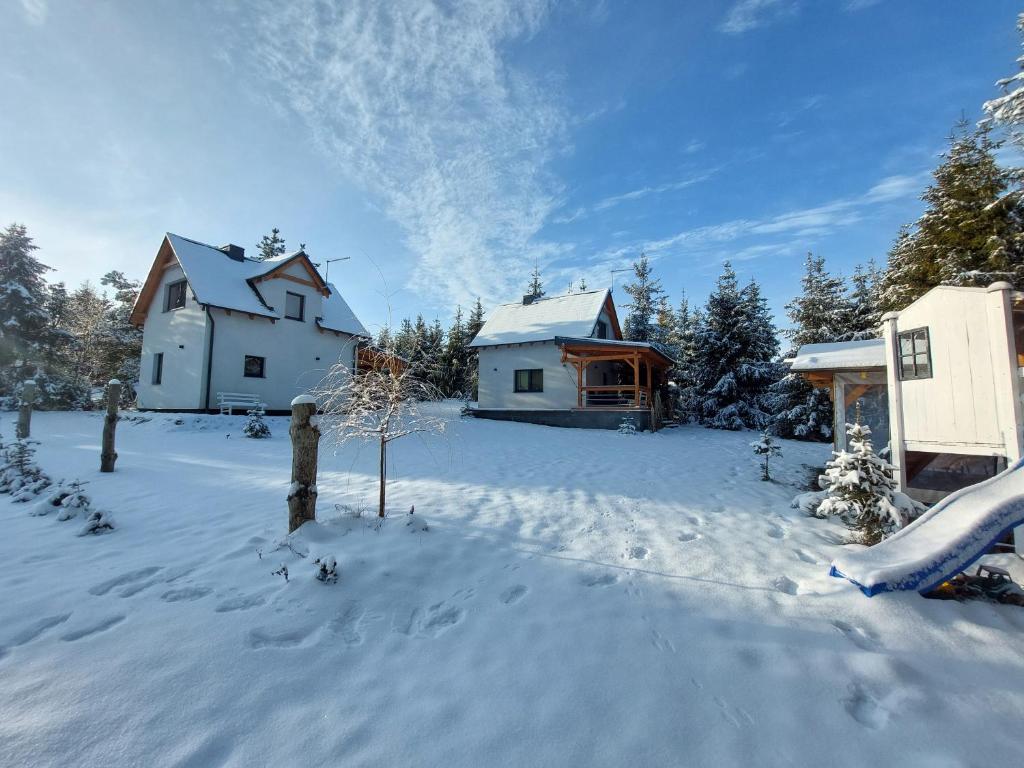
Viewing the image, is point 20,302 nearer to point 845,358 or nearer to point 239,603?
point 239,603

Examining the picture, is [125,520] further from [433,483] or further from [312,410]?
[433,483]

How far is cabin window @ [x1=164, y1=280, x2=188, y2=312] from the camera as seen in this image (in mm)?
15766

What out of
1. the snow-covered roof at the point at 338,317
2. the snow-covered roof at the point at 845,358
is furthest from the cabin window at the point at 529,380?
the snow-covered roof at the point at 845,358

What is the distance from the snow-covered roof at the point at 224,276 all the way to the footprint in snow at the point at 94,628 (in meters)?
12.4

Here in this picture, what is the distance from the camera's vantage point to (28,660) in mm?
2207

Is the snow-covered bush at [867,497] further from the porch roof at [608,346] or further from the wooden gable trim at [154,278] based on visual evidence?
the wooden gable trim at [154,278]

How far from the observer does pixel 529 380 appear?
18.6m

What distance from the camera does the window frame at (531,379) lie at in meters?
18.2

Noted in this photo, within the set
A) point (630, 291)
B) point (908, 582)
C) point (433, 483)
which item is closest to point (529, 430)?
point (433, 483)

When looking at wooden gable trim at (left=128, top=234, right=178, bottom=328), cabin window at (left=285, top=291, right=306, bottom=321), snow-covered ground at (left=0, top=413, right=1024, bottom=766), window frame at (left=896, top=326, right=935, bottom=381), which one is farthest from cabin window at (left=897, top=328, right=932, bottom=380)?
wooden gable trim at (left=128, top=234, right=178, bottom=328)

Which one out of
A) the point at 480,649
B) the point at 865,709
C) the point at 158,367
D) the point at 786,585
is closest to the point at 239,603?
the point at 480,649

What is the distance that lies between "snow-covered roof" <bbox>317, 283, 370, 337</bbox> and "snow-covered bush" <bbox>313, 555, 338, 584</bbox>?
15.9 meters

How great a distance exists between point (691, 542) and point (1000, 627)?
6.68 feet

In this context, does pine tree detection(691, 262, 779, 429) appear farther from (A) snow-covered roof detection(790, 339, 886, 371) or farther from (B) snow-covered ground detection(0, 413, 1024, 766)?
(B) snow-covered ground detection(0, 413, 1024, 766)
